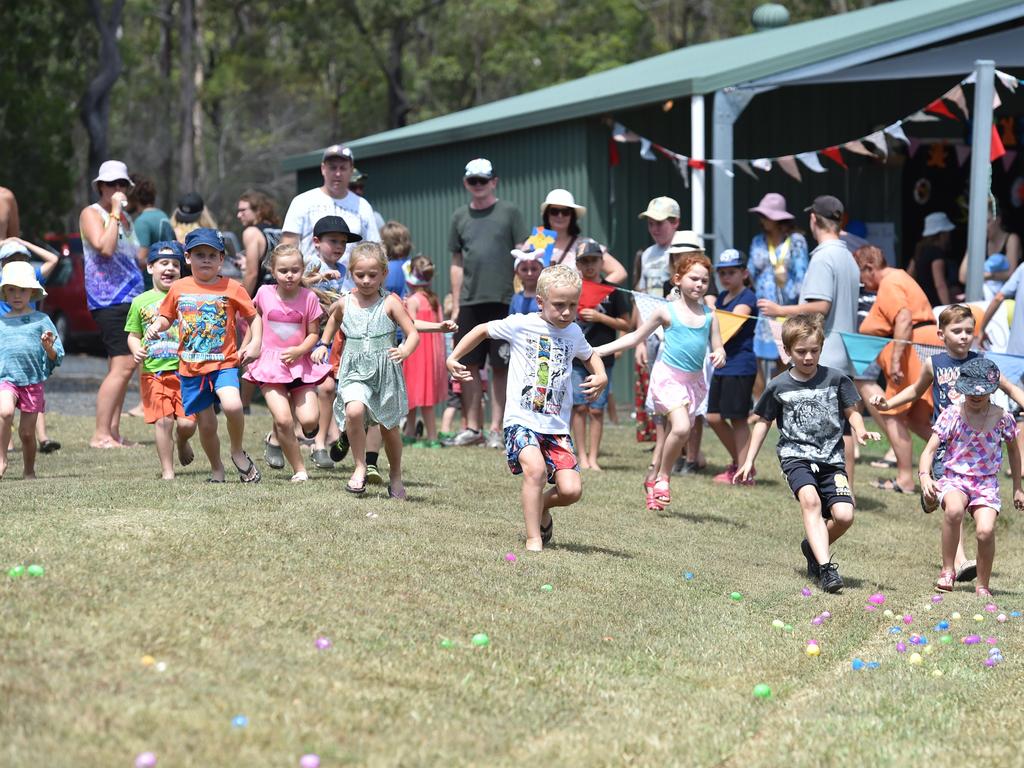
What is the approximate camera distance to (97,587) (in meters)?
6.28

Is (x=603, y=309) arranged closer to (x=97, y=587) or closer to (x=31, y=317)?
(x=31, y=317)

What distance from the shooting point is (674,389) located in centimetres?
1028

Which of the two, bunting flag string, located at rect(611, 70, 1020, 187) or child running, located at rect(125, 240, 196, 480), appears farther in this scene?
bunting flag string, located at rect(611, 70, 1020, 187)

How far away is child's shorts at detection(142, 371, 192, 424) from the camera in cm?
927

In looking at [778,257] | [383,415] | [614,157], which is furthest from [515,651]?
[614,157]

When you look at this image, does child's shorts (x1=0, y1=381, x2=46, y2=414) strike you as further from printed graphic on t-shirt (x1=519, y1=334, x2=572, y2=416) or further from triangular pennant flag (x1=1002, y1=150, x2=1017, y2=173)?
triangular pennant flag (x1=1002, y1=150, x2=1017, y2=173)

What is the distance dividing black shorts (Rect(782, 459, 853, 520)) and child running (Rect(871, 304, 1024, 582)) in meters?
0.45

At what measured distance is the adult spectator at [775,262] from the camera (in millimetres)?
12562

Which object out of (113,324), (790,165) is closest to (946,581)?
(113,324)

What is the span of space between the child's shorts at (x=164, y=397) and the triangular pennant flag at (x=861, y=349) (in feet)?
15.9

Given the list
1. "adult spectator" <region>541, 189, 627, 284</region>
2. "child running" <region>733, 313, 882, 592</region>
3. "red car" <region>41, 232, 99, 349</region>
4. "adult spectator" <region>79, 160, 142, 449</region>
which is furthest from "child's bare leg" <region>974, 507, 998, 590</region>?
"red car" <region>41, 232, 99, 349</region>

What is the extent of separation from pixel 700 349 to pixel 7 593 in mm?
5493

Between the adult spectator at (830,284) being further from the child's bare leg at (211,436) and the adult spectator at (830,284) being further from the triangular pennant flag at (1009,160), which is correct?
the triangular pennant flag at (1009,160)

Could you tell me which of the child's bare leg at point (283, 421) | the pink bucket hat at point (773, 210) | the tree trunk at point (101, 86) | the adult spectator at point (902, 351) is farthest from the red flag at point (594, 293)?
the tree trunk at point (101, 86)
